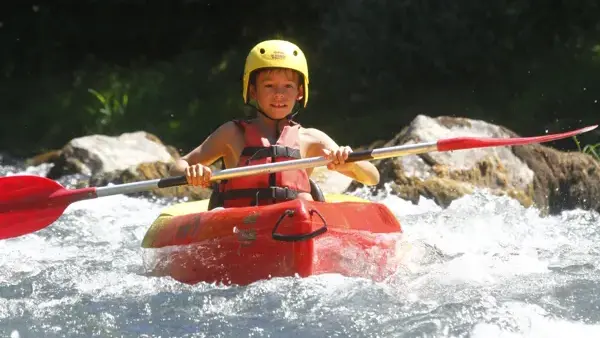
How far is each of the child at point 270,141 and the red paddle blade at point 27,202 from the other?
63 cm

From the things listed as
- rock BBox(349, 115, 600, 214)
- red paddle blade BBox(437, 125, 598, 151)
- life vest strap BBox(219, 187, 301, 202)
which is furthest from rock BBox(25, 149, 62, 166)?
red paddle blade BBox(437, 125, 598, 151)

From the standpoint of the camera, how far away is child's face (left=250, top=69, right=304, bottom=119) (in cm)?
613

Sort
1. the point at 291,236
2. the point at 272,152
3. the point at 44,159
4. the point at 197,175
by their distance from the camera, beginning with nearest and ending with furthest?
the point at 291,236 → the point at 197,175 → the point at 272,152 → the point at 44,159

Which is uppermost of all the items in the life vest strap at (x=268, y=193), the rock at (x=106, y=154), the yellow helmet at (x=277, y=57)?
the yellow helmet at (x=277, y=57)

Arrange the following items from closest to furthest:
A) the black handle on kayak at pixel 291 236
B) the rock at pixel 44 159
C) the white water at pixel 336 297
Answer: the white water at pixel 336 297
the black handle on kayak at pixel 291 236
the rock at pixel 44 159

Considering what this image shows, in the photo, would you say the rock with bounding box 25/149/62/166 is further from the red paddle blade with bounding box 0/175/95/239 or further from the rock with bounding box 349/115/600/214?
the red paddle blade with bounding box 0/175/95/239

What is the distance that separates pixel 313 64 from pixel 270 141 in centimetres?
609

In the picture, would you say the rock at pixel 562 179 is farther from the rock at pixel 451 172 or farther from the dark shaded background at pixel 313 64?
the dark shaded background at pixel 313 64

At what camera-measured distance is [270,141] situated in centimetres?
618

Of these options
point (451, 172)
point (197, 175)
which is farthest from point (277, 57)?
point (451, 172)

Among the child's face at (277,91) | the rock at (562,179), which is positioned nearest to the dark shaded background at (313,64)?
the rock at (562,179)

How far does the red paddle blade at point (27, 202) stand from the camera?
6133 mm

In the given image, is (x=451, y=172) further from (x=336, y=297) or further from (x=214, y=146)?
(x=336, y=297)

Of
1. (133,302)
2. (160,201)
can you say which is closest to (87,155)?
(160,201)
